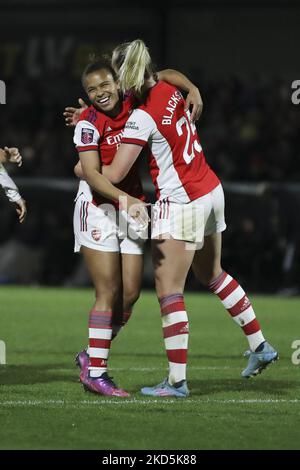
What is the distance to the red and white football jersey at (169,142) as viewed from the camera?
298 inches

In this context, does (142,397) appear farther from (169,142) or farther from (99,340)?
(169,142)

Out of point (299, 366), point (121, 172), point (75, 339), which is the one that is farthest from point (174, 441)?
point (75, 339)

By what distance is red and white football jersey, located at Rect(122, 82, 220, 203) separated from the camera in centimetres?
756

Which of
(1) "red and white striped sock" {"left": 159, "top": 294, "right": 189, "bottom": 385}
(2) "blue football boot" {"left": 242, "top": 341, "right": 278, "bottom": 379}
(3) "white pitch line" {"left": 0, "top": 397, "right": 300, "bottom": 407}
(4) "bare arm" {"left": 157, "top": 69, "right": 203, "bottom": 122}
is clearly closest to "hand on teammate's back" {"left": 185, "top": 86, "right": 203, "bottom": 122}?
(4) "bare arm" {"left": 157, "top": 69, "right": 203, "bottom": 122}

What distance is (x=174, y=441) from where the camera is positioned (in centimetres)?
593

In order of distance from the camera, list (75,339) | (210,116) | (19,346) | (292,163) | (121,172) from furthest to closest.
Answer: (210,116) < (292,163) < (75,339) < (19,346) < (121,172)

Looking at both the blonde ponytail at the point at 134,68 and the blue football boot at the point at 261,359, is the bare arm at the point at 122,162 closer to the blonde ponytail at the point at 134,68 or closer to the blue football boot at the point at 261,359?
the blonde ponytail at the point at 134,68

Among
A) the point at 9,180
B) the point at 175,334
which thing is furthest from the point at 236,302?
the point at 9,180

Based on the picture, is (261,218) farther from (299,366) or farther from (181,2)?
(299,366)

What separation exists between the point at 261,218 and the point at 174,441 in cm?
1487

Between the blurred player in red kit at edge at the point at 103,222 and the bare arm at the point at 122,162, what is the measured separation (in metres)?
0.10

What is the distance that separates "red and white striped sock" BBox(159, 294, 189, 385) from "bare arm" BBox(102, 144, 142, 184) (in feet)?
2.83

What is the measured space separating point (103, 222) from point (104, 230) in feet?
0.20

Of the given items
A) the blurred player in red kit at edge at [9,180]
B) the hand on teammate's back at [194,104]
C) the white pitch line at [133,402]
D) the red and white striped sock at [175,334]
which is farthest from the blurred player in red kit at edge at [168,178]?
the blurred player in red kit at edge at [9,180]
